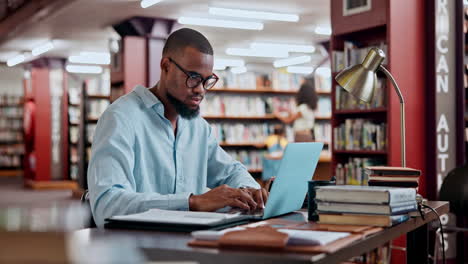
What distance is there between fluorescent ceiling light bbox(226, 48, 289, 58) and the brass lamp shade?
35.5 ft

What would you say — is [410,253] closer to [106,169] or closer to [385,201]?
[385,201]

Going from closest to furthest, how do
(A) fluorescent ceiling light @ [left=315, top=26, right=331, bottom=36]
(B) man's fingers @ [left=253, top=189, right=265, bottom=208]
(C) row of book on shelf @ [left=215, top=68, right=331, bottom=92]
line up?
(B) man's fingers @ [left=253, top=189, right=265, bottom=208] → (C) row of book on shelf @ [left=215, top=68, right=331, bottom=92] → (A) fluorescent ceiling light @ [left=315, top=26, right=331, bottom=36]

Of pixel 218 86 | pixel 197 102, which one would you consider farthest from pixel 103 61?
pixel 197 102

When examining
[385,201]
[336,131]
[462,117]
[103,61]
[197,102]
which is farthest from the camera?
[103,61]

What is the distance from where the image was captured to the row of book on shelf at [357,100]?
4746 millimetres

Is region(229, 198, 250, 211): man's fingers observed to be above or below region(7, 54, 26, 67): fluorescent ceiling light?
below

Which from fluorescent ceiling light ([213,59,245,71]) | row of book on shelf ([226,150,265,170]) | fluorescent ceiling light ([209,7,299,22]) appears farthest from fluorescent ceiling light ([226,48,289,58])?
row of book on shelf ([226,150,265,170])

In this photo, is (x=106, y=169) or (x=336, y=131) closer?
(x=106, y=169)

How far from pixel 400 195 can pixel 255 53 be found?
1207 cm

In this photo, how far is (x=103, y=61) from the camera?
14.7 m

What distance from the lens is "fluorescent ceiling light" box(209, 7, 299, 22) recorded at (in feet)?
28.6

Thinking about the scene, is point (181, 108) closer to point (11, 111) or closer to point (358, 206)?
point (358, 206)

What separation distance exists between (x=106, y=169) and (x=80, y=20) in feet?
27.9

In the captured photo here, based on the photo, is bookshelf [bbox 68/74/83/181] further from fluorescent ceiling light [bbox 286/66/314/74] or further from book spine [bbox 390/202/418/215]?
book spine [bbox 390/202/418/215]
